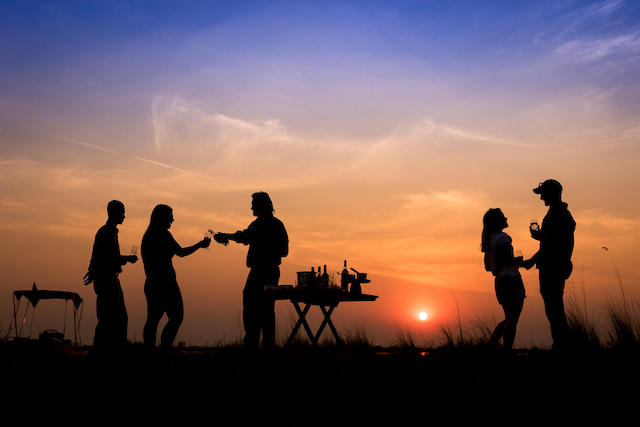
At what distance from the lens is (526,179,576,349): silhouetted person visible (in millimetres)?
6738

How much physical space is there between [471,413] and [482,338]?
448 centimetres

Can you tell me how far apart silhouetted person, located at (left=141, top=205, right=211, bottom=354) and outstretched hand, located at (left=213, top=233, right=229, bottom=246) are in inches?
22.6

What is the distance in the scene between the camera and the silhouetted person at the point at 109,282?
7121 millimetres

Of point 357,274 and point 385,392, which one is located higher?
point 357,274

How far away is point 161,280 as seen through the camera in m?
7.41

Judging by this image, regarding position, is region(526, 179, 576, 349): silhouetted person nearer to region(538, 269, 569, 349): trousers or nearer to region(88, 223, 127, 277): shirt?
region(538, 269, 569, 349): trousers

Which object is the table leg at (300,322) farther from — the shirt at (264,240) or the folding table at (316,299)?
the shirt at (264,240)

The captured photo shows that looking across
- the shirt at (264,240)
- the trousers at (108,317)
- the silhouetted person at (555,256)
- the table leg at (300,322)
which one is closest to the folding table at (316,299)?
the table leg at (300,322)

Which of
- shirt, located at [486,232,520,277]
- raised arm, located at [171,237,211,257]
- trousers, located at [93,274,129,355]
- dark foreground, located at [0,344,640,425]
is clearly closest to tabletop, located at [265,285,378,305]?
raised arm, located at [171,237,211,257]

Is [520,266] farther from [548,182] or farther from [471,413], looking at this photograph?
[471,413]

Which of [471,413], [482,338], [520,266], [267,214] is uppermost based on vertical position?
[267,214]

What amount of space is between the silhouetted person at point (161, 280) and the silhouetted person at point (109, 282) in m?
0.28

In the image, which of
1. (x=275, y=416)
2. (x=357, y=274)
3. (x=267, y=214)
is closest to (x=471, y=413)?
(x=275, y=416)

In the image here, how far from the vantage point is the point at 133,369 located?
6.00 m
